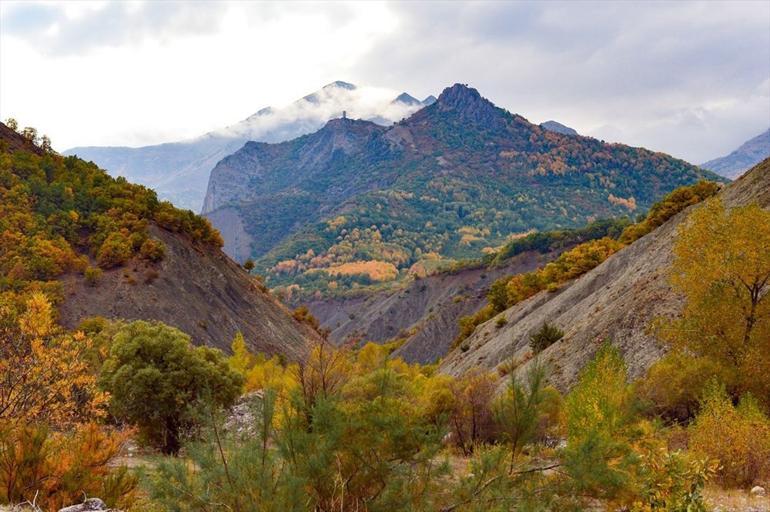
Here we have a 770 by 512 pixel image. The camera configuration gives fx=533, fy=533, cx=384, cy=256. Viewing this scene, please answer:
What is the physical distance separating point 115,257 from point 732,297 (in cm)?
4893

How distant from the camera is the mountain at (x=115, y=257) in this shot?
148 feet

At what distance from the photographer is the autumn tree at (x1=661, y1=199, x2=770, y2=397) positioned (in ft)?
52.6

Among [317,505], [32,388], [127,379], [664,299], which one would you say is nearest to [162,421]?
[127,379]

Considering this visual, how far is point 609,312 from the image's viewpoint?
29109 mm

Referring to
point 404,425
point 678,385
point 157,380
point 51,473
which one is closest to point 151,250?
point 157,380

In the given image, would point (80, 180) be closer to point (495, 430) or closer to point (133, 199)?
point (133, 199)

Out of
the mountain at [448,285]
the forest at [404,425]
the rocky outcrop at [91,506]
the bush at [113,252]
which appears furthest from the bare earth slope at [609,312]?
the mountain at [448,285]

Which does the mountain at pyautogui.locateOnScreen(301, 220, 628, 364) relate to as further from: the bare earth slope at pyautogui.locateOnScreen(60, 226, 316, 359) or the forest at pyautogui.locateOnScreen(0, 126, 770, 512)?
the forest at pyautogui.locateOnScreen(0, 126, 770, 512)

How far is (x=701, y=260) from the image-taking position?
1781cm

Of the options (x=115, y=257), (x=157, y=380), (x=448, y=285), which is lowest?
(x=448, y=285)

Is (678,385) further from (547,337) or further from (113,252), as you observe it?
(113,252)

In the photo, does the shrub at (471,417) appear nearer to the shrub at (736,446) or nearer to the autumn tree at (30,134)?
the shrub at (736,446)

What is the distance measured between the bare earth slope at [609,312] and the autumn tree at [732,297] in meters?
6.10

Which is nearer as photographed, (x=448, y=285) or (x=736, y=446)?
(x=736, y=446)
